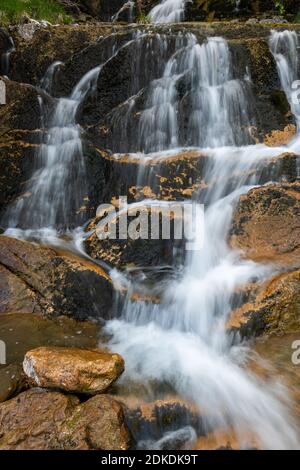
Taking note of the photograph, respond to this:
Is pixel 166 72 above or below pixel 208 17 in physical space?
below

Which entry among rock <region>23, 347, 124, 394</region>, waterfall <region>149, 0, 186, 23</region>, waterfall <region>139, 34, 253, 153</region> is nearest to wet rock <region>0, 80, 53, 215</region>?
waterfall <region>139, 34, 253, 153</region>

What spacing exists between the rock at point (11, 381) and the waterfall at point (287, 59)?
6710 millimetres

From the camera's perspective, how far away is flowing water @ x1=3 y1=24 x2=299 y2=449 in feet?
12.9

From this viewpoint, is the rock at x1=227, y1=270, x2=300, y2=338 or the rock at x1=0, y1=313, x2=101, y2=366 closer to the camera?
the rock at x1=0, y1=313, x2=101, y2=366

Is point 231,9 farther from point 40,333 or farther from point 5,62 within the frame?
point 40,333

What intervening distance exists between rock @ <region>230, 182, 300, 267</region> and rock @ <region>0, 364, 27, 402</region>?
3220 millimetres

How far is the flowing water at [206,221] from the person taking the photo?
394 cm

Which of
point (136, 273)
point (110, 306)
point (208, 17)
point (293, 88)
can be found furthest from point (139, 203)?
point (208, 17)

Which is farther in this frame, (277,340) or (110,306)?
(110,306)

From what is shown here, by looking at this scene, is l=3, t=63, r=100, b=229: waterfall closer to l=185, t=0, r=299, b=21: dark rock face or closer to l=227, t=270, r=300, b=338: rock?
l=227, t=270, r=300, b=338: rock

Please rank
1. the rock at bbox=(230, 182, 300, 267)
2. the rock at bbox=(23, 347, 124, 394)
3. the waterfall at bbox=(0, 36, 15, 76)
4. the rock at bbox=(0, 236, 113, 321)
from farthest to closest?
the waterfall at bbox=(0, 36, 15, 76) < the rock at bbox=(230, 182, 300, 267) < the rock at bbox=(0, 236, 113, 321) < the rock at bbox=(23, 347, 124, 394)

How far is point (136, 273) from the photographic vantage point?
18.5 feet
